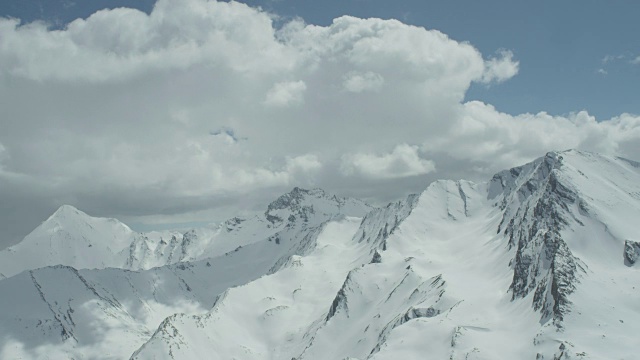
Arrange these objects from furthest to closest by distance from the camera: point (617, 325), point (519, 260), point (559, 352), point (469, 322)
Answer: point (519, 260), point (469, 322), point (617, 325), point (559, 352)

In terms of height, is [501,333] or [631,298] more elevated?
[631,298]

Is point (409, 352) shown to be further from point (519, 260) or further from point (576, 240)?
point (576, 240)

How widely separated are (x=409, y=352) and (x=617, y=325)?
64705mm

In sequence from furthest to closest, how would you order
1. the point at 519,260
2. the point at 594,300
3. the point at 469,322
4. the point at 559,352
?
the point at 519,260 < the point at 469,322 < the point at 594,300 < the point at 559,352

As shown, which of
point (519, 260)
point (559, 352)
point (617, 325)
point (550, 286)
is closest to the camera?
point (559, 352)

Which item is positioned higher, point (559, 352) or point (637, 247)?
point (637, 247)

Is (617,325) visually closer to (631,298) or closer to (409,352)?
(631,298)

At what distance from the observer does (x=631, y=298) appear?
159000 mm

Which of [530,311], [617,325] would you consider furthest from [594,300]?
[530,311]

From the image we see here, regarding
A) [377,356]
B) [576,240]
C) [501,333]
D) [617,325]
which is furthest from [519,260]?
[377,356]

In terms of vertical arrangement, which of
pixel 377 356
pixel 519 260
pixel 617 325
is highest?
pixel 519 260

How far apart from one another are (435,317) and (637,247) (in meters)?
81.2

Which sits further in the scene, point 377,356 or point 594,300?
point 377,356

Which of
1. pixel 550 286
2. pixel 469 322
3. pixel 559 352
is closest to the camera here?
pixel 559 352
